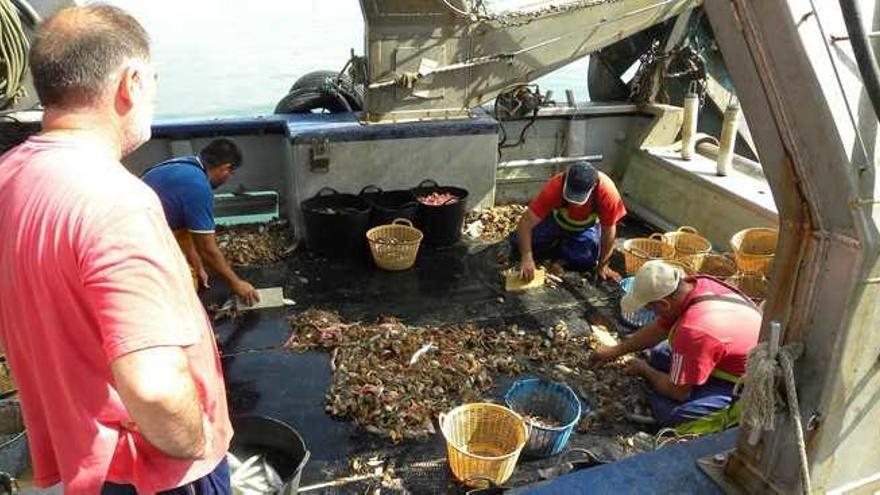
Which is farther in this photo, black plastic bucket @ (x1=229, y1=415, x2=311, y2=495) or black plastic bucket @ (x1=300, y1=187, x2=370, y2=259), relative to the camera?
black plastic bucket @ (x1=300, y1=187, x2=370, y2=259)

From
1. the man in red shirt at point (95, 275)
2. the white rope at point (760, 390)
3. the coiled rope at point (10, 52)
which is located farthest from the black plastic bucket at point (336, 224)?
the white rope at point (760, 390)

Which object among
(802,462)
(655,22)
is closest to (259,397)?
(802,462)

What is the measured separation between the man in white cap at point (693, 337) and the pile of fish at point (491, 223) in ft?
8.78

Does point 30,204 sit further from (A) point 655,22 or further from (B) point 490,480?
(A) point 655,22

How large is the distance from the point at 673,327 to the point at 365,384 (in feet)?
6.18

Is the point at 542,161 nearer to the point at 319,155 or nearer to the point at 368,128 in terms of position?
the point at 368,128

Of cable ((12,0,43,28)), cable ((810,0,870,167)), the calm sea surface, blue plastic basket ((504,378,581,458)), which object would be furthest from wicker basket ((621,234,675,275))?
the calm sea surface

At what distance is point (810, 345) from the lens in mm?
2008

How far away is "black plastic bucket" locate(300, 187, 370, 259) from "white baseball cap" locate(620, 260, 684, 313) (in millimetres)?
2821

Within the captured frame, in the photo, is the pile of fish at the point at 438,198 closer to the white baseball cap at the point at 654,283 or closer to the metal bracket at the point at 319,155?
the metal bracket at the point at 319,155

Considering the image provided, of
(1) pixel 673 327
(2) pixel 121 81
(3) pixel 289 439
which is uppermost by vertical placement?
(2) pixel 121 81

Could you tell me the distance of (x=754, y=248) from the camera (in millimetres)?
5305

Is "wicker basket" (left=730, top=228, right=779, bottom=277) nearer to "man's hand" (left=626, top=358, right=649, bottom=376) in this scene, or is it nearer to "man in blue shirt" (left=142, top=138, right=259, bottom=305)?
"man's hand" (left=626, top=358, right=649, bottom=376)

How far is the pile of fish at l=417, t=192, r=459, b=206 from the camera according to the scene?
19.9ft
